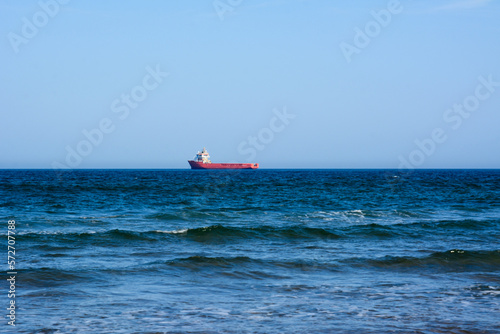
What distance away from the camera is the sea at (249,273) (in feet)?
25.8

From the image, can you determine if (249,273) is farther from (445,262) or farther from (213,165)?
(213,165)

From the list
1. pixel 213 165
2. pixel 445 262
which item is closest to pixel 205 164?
pixel 213 165

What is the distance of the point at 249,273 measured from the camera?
1175 cm

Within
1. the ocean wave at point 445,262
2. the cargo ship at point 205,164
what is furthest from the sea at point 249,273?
the cargo ship at point 205,164

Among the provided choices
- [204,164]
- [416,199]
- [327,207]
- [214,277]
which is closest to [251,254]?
[214,277]

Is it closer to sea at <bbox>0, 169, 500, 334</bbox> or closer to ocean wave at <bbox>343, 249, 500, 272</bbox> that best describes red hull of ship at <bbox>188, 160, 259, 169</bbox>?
sea at <bbox>0, 169, 500, 334</bbox>

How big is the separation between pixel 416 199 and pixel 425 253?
869 inches

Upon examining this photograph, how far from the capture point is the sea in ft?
25.8

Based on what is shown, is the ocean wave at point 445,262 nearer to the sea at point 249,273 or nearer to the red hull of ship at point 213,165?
the sea at point 249,273

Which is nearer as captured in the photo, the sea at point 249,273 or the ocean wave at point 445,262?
the sea at point 249,273

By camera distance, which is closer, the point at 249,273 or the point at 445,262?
the point at 249,273

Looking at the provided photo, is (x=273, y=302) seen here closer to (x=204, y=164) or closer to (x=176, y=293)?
(x=176, y=293)

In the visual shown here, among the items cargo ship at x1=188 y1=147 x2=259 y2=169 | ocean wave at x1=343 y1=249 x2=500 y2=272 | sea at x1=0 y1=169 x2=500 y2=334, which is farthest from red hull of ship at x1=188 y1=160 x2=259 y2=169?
ocean wave at x1=343 y1=249 x2=500 y2=272

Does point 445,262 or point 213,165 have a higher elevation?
point 213,165
